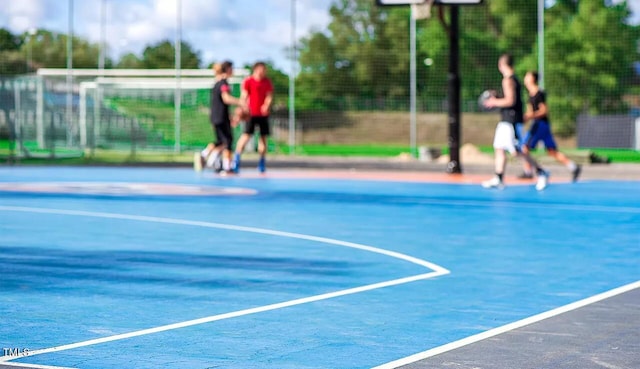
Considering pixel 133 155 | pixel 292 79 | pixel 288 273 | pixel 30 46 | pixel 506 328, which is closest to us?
pixel 506 328

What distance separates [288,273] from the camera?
858cm

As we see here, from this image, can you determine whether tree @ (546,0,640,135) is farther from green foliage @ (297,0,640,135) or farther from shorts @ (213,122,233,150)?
shorts @ (213,122,233,150)

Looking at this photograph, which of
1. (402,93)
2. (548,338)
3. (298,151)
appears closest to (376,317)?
(548,338)

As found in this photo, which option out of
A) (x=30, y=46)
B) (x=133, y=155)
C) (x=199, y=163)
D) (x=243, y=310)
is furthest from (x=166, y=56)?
(x=243, y=310)

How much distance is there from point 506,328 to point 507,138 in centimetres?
1152

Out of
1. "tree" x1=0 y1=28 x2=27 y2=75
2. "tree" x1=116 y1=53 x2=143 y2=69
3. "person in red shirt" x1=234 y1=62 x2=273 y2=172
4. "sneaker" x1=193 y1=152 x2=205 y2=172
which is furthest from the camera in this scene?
"tree" x1=116 y1=53 x2=143 y2=69

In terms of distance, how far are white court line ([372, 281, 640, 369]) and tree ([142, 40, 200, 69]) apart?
92.1ft

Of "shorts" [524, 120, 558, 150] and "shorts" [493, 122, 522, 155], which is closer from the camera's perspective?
"shorts" [493, 122, 522, 155]

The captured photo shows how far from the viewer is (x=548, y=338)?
604 centimetres

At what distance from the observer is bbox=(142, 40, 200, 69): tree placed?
126ft

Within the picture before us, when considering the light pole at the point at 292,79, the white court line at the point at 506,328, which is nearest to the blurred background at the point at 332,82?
the light pole at the point at 292,79

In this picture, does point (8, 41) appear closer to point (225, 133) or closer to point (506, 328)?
point (225, 133)

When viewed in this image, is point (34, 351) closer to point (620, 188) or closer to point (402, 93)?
point (620, 188)

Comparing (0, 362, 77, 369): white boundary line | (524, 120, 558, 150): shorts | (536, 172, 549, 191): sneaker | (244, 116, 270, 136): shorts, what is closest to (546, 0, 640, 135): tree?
(244, 116, 270, 136): shorts
